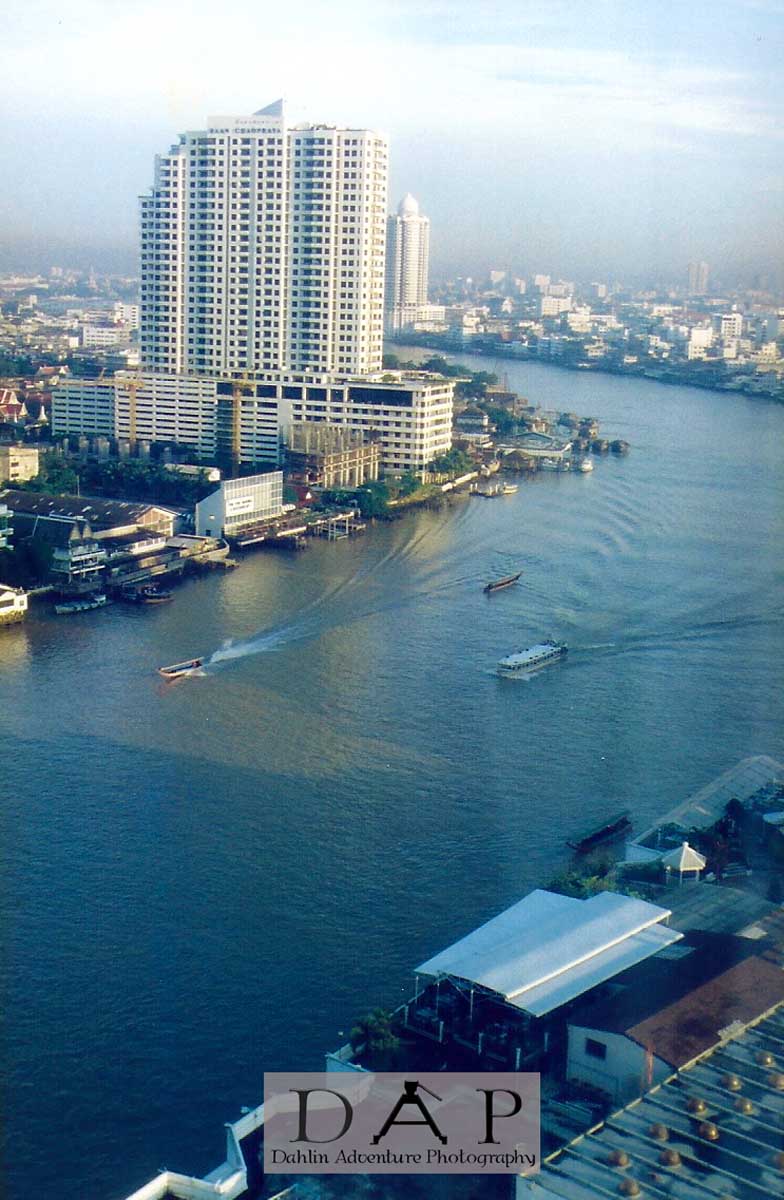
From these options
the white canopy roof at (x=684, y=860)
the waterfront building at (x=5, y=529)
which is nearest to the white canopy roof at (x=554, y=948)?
the white canopy roof at (x=684, y=860)

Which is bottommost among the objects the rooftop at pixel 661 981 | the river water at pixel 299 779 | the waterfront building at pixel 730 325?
the river water at pixel 299 779

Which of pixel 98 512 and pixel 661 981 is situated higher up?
pixel 98 512

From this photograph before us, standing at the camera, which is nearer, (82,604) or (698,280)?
(698,280)

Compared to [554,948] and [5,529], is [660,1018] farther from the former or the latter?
[5,529]

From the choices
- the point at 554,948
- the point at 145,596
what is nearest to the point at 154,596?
the point at 145,596

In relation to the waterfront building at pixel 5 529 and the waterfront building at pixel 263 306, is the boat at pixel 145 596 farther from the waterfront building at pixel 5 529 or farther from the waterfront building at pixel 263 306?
the waterfront building at pixel 263 306

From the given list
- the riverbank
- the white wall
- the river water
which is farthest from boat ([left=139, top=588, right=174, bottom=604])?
the riverbank
